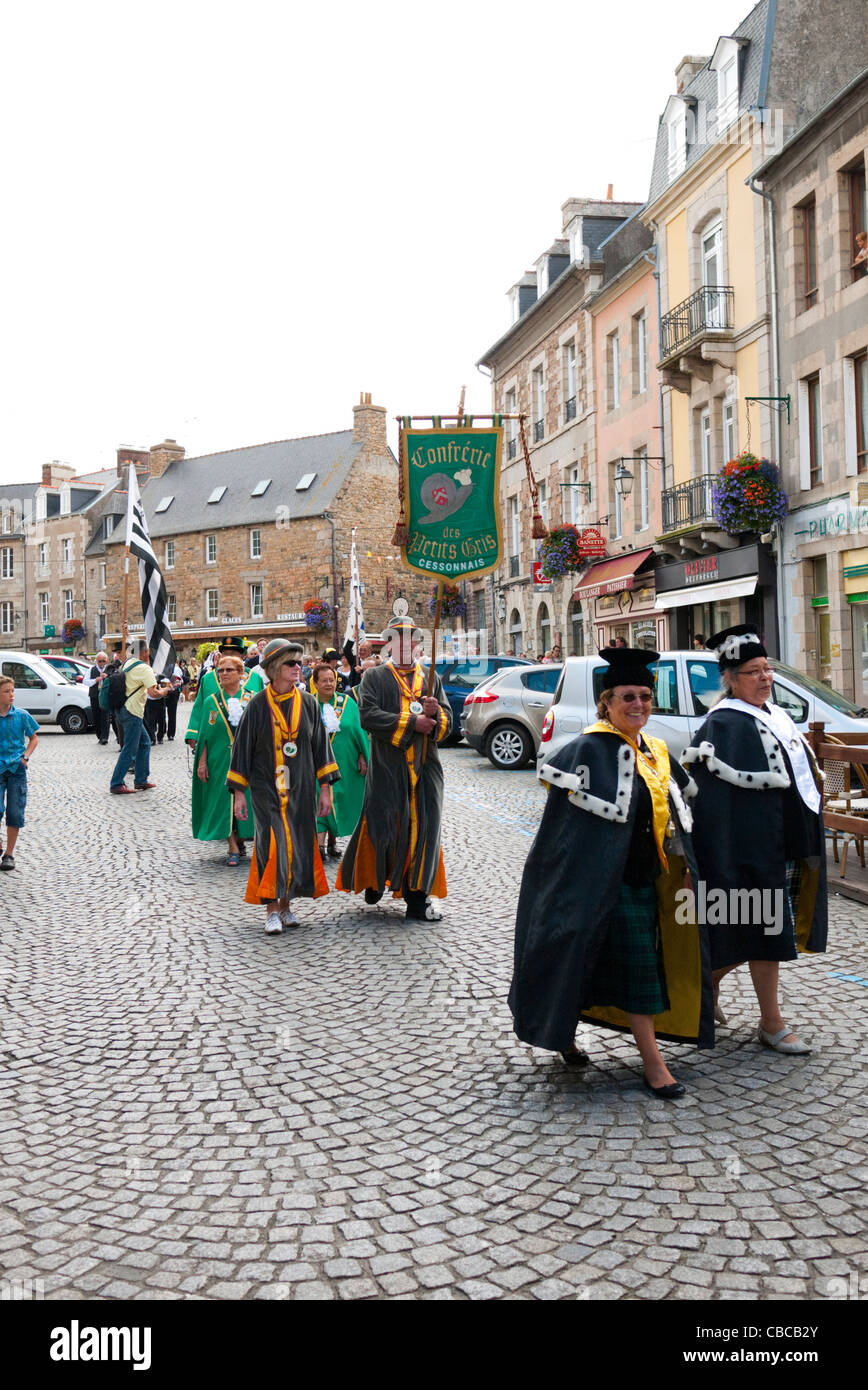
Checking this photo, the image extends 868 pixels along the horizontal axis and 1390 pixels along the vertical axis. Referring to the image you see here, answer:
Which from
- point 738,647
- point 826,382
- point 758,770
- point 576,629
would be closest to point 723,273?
point 826,382

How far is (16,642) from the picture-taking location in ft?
222

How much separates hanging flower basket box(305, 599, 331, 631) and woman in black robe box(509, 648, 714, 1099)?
4819 cm

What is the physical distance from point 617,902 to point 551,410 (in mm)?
30661

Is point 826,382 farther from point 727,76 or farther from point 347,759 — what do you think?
point 347,759

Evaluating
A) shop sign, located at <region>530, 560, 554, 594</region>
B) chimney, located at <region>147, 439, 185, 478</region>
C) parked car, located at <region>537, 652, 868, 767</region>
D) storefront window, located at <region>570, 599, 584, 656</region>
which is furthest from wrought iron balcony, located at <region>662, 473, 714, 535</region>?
chimney, located at <region>147, 439, 185, 478</region>

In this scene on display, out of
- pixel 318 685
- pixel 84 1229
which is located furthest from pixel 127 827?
pixel 84 1229

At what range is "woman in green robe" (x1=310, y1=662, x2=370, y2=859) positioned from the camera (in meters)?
9.73

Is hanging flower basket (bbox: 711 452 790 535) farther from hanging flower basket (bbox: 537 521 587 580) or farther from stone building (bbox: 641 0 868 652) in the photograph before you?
hanging flower basket (bbox: 537 521 587 580)

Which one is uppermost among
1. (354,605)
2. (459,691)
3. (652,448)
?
(652,448)

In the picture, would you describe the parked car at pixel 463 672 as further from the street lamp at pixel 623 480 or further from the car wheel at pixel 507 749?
the street lamp at pixel 623 480

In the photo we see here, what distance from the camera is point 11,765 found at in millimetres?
9539

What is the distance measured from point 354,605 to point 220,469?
3441cm

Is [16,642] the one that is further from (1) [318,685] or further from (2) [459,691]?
(1) [318,685]

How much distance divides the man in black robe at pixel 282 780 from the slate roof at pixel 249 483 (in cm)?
4669
